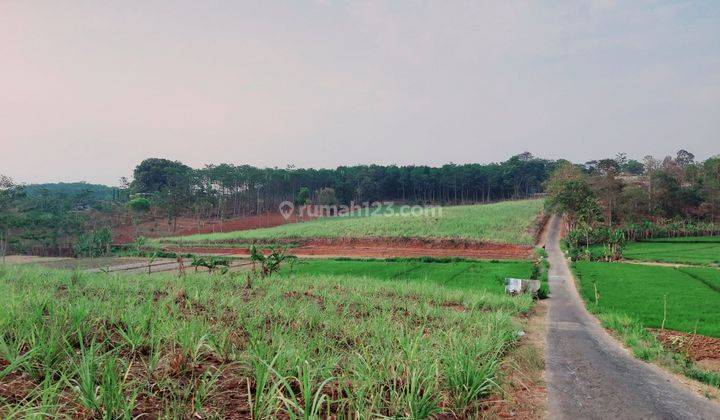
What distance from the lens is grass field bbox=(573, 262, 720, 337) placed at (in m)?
16.0

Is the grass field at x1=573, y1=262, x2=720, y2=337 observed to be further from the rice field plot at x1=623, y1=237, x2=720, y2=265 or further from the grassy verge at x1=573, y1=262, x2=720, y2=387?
the rice field plot at x1=623, y1=237, x2=720, y2=265

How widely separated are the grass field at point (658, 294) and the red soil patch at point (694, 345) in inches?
23.9

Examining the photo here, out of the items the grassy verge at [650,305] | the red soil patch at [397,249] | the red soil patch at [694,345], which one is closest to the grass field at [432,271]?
the grassy verge at [650,305]

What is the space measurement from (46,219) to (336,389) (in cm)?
6972

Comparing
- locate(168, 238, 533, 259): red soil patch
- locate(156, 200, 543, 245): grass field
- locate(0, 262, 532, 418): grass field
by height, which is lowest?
locate(168, 238, 533, 259): red soil patch

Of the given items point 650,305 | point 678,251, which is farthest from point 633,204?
point 650,305

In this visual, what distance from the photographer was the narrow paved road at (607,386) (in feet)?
19.3

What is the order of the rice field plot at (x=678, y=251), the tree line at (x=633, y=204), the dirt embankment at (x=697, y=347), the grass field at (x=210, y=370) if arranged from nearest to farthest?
1. the grass field at (x=210, y=370)
2. the dirt embankment at (x=697, y=347)
3. the rice field plot at (x=678, y=251)
4. the tree line at (x=633, y=204)

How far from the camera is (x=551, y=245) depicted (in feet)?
165

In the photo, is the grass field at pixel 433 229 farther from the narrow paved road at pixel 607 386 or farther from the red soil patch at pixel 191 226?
the narrow paved road at pixel 607 386

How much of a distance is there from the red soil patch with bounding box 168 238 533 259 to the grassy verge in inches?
547

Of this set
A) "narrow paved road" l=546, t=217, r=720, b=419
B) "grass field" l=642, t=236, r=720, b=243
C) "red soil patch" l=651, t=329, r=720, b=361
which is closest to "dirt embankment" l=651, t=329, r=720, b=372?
"red soil patch" l=651, t=329, r=720, b=361

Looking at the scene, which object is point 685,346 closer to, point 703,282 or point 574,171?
point 703,282

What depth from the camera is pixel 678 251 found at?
41312 millimetres
